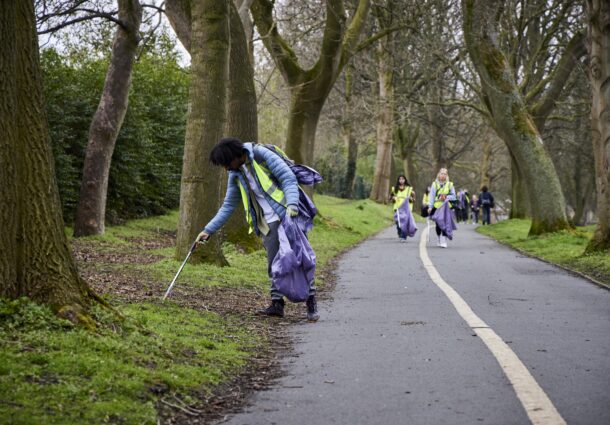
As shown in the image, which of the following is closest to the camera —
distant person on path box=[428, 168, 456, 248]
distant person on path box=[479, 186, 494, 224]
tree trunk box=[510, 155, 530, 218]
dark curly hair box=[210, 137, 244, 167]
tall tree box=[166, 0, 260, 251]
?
dark curly hair box=[210, 137, 244, 167]

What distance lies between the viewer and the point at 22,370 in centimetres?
509

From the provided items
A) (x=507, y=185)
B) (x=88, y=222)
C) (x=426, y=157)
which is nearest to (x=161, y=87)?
(x=88, y=222)

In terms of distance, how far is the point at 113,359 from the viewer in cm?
575

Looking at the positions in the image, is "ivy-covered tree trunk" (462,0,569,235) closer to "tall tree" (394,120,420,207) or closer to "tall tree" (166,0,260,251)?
"tall tree" (166,0,260,251)

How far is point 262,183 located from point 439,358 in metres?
2.83

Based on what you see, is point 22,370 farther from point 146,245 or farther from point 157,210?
point 157,210

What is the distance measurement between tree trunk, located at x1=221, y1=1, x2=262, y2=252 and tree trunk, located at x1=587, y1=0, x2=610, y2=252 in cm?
673

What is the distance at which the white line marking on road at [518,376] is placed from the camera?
15.9ft

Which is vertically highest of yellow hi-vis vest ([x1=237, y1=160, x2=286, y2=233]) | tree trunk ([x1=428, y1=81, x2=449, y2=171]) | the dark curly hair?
tree trunk ([x1=428, y1=81, x2=449, y2=171])

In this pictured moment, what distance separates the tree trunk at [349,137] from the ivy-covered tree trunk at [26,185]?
3543cm

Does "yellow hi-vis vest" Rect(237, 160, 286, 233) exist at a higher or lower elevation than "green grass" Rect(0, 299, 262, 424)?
higher

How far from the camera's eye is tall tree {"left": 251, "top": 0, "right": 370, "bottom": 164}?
25.3 meters

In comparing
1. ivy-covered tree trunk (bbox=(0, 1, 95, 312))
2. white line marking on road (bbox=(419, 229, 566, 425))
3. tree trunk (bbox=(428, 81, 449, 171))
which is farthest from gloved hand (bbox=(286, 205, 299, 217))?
tree trunk (bbox=(428, 81, 449, 171))

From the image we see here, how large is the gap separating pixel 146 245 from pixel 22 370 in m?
16.1
